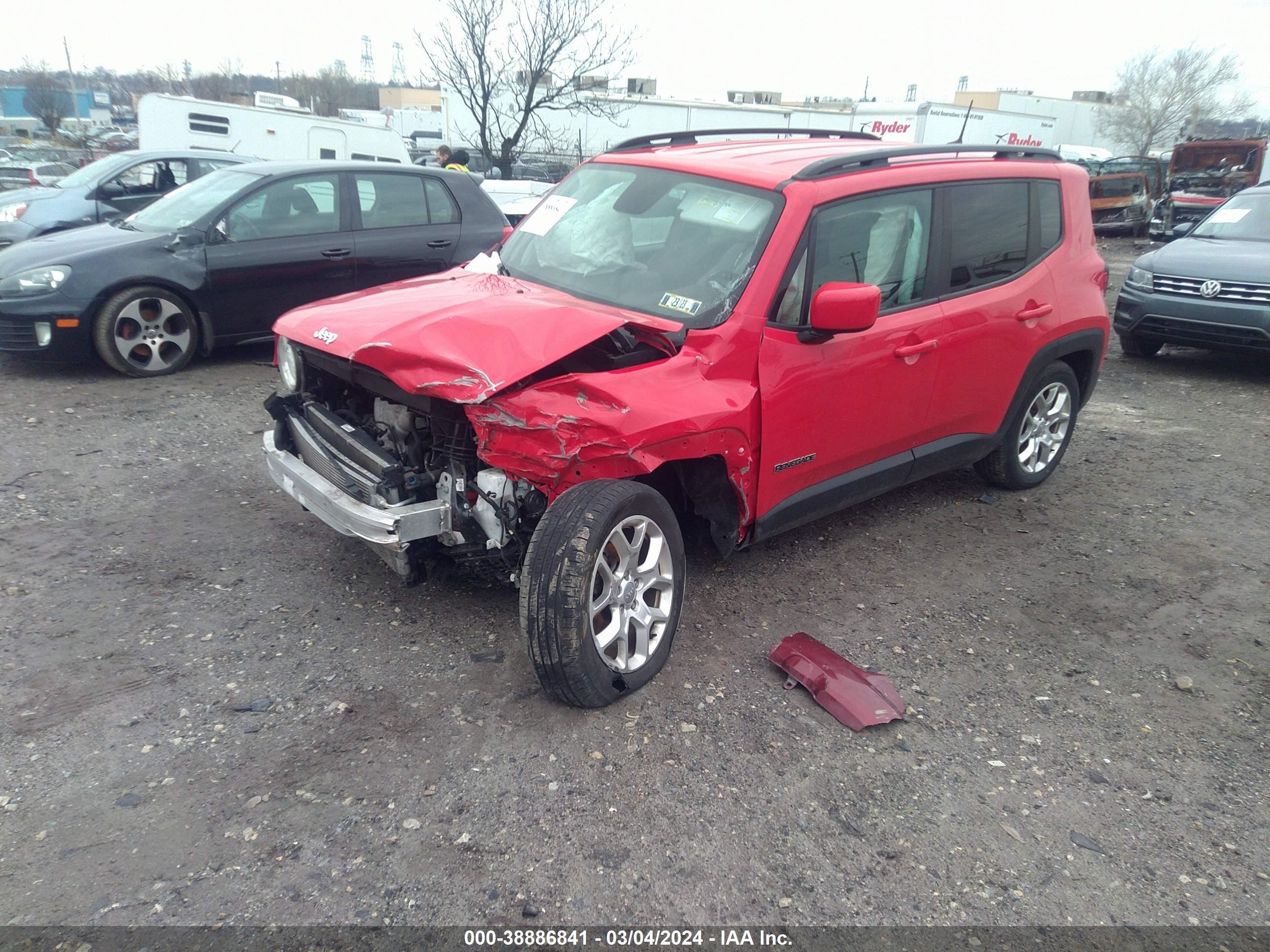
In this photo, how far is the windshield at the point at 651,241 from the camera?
3545 mm

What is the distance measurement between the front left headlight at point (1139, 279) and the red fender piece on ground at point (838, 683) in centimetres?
663

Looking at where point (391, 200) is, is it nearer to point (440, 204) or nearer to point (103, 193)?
point (440, 204)

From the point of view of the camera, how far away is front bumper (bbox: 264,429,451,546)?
309 centimetres

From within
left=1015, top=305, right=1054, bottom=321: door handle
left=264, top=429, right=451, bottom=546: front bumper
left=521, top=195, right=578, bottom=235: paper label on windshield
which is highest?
left=521, top=195, right=578, bottom=235: paper label on windshield

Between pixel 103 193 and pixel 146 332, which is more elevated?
pixel 103 193

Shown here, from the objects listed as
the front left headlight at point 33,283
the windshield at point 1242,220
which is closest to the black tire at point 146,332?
the front left headlight at point 33,283

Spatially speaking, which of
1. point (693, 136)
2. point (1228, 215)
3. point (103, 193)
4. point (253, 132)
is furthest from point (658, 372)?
point (253, 132)

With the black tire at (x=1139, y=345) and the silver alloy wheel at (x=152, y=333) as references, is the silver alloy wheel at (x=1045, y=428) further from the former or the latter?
the silver alloy wheel at (x=152, y=333)

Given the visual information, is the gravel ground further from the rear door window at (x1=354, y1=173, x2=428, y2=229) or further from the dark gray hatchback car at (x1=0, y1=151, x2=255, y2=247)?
the dark gray hatchback car at (x1=0, y1=151, x2=255, y2=247)

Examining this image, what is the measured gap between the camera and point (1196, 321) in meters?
7.86

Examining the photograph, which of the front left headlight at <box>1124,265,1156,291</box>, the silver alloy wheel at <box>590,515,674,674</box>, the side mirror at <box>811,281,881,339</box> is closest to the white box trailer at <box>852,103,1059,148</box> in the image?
the front left headlight at <box>1124,265,1156,291</box>

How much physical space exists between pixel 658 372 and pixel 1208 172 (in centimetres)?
2433

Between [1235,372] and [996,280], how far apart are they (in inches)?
222

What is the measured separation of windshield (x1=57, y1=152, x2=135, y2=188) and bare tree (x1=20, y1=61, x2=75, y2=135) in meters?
35.2
